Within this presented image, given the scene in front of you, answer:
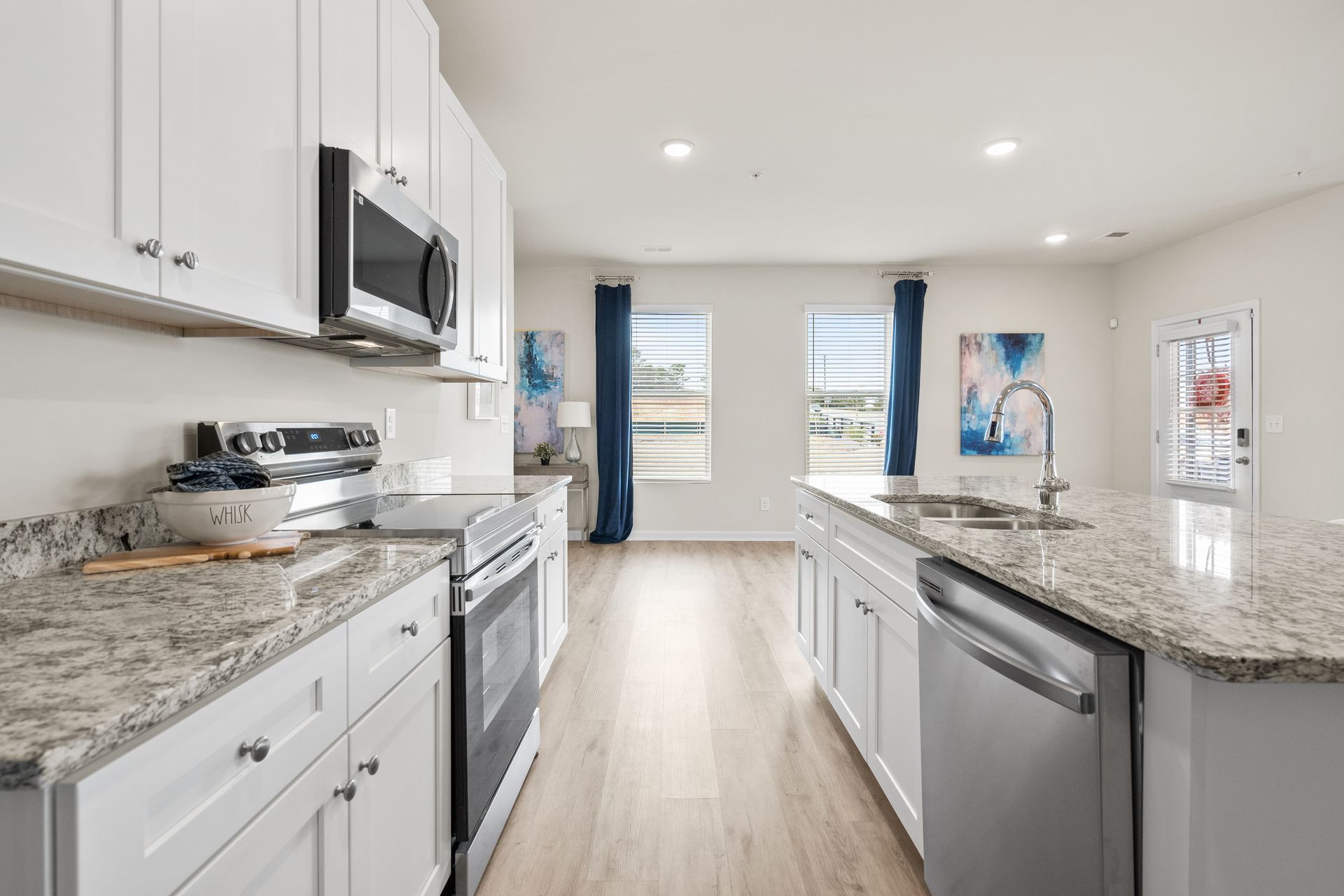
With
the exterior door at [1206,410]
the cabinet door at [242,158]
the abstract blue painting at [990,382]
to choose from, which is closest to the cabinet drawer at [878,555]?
the cabinet door at [242,158]

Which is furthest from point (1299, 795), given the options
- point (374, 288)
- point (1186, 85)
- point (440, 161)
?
point (1186, 85)

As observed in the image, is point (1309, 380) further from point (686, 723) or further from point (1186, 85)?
point (686, 723)

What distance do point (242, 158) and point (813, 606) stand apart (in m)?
2.26

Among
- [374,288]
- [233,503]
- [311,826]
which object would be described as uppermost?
[374,288]

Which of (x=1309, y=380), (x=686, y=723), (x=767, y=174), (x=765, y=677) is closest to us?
(x=686, y=723)

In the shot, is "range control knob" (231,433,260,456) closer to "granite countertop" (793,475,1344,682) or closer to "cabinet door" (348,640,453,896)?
"cabinet door" (348,640,453,896)

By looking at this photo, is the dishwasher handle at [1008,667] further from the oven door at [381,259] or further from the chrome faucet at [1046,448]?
the oven door at [381,259]

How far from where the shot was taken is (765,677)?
2.75 m

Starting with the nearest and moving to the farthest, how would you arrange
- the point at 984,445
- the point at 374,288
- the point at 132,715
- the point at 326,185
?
1. the point at 132,715
2. the point at 326,185
3. the point at 374,288
4. the point at 984,445

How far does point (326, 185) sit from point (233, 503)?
0.72 m

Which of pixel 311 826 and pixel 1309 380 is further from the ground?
Answer: pixel 1309 380

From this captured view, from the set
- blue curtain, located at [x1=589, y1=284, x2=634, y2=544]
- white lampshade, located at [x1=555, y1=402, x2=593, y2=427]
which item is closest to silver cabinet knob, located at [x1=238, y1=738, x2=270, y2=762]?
white lampshade, located at [x1=555, y1=402, x2=593, y2=427]

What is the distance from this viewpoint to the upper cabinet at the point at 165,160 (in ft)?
2.52

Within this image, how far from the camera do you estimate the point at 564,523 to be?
2791 mm
